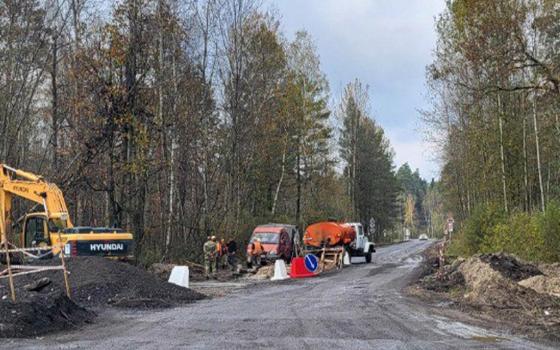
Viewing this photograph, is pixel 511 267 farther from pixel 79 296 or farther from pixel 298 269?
pixel 79 296

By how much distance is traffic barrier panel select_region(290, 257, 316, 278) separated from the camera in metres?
27.5

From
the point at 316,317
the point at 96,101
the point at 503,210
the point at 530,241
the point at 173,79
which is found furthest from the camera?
the point at 503,210

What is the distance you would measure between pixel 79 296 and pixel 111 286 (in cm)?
100

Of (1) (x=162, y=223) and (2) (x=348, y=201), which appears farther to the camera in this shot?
(2) (x=348, y=201)

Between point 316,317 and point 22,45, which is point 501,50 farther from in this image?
point 22,45

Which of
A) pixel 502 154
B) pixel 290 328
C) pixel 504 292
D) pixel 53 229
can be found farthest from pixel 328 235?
pixel 290 328

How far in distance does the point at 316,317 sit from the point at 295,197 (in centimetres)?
4555

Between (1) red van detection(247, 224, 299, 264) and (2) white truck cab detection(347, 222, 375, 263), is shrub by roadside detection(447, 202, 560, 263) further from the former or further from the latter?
(1) red van detection(247, 224, 299, 264)

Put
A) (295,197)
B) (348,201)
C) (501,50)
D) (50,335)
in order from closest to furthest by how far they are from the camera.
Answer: (50,335) < (501,50) < (295,197) < (348,201)

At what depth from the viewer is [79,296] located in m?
16.8

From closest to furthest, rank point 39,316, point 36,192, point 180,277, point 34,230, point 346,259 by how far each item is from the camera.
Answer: point 39,316, point 180,277, point 36,192, point 34,230, point 346,259

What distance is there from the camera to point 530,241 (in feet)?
89.0

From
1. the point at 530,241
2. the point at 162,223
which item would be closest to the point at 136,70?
the point at 162,223

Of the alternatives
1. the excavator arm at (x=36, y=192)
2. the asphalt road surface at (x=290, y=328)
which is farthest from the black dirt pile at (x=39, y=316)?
the excavator arm at (x=36, y=192)
